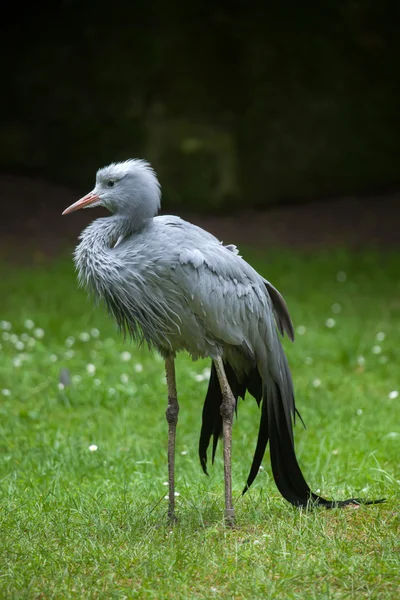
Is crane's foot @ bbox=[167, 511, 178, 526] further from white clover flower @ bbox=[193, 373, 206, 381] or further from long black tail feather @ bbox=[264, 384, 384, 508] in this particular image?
white clover flower @ bbox=[193, 373, 206, 381]

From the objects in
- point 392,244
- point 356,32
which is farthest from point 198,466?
point 356,32

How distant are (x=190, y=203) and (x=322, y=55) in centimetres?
246

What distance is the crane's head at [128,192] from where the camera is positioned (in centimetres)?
380

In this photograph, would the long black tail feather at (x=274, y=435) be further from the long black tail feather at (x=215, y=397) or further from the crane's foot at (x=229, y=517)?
the crane's foot at (x=229, y=517)

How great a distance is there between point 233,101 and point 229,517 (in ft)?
26.4

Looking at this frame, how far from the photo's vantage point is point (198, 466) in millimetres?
4855

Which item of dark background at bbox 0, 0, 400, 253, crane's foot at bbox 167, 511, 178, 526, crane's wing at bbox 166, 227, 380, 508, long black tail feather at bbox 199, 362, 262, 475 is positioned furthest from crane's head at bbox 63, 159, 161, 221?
dark background at bbox 0, 0, 400, 253

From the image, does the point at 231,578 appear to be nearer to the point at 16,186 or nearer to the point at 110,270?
the point at 110,270

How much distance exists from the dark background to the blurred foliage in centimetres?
1

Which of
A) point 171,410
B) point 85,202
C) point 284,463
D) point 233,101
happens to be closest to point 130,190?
point 85,202

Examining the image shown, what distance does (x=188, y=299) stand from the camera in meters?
3.70

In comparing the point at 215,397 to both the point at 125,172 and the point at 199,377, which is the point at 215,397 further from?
the point at 199,377

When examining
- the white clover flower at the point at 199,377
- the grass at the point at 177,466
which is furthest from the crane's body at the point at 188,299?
the white clover flower at the point at 199,377

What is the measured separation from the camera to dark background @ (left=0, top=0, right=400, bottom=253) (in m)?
10.9
